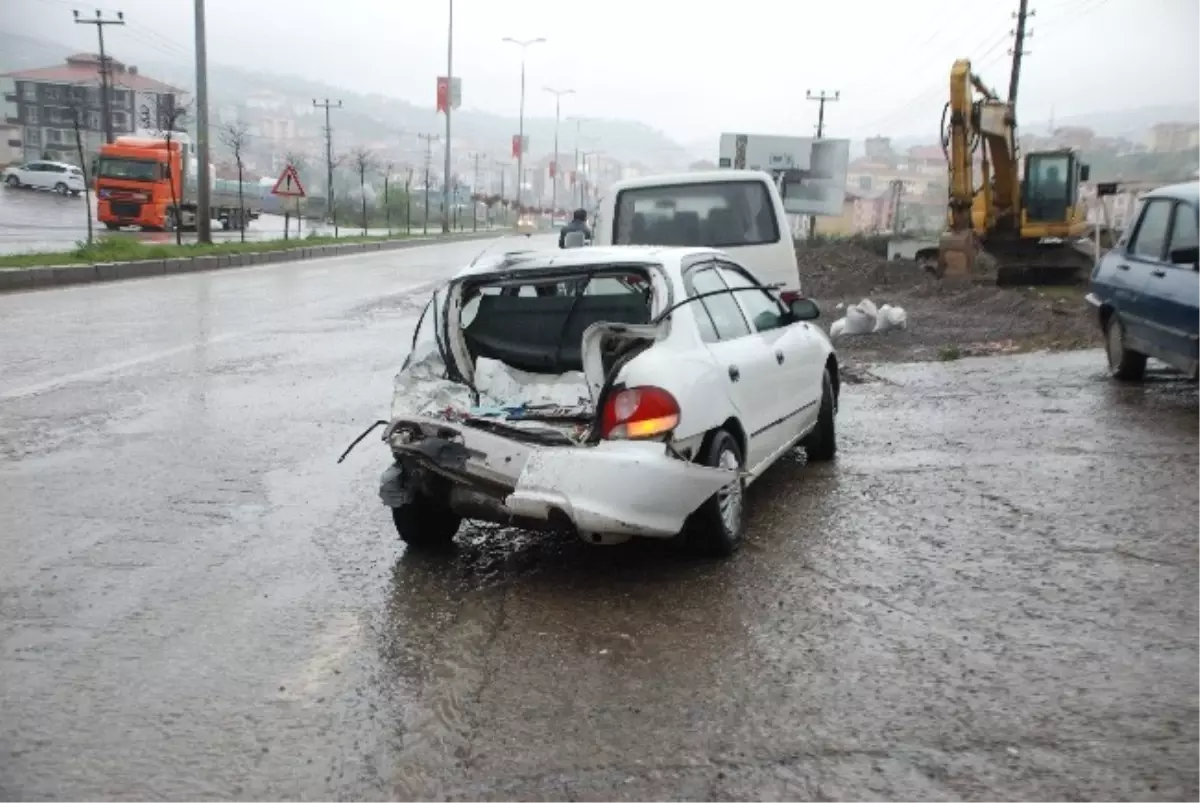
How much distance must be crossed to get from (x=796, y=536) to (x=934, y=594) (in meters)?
1.05

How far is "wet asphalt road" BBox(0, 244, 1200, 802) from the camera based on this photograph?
3281 mm

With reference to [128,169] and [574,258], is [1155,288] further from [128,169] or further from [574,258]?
[128,169]

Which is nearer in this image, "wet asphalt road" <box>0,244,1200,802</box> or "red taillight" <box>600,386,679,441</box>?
"wet asphalt road" <box>0,244,1200,802</box>

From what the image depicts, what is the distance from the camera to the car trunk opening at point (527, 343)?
17.5ft

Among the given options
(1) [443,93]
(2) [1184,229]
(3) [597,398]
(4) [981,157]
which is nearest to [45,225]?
(1) [443,93]

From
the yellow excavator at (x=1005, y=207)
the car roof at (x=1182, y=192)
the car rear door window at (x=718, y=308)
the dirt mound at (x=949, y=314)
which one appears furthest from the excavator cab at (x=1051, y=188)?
the car rear door window at (x=718, y=308)

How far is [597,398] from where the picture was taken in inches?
203

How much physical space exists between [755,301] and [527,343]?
1463 millimetres

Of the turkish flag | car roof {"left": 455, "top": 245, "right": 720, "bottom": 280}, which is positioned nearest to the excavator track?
car roof {"left": 455, "top": 245, "right": 720, "bottom": 280}

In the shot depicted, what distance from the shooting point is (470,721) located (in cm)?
359

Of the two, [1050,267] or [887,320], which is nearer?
[887,320]

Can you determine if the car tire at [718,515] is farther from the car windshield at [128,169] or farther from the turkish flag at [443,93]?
the turkish flag at [443,93]

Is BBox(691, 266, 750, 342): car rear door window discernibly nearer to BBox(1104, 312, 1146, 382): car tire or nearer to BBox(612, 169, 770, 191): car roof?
BBox(612, 169, 770, 191): car roof

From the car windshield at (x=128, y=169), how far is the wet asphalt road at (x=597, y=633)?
3234 centimetres
